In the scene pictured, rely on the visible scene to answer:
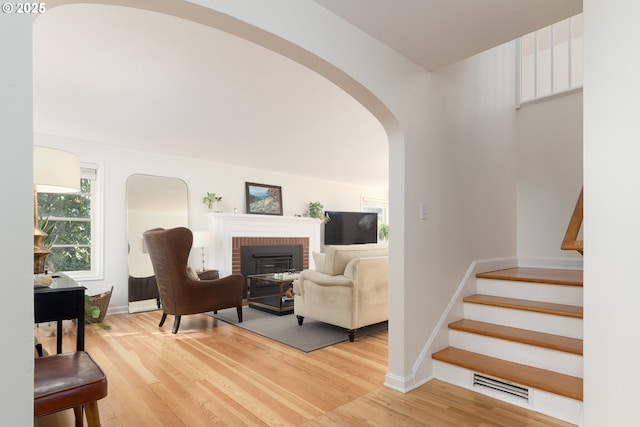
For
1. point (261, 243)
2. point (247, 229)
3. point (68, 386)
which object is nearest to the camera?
point (68, 386)

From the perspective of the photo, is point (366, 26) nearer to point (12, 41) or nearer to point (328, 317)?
point (12, 41)

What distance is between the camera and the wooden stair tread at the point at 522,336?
2.20 meters

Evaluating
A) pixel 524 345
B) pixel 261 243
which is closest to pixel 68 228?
pixel 261 243

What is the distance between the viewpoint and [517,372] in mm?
2229

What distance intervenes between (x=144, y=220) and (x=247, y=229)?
1.62 metres

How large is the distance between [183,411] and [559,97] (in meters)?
4.47

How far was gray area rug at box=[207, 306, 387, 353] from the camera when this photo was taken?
348cm

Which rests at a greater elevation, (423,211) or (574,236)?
(423,211)

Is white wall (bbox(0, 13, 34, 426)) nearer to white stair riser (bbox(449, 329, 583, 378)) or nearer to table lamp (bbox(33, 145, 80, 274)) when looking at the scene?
table lamp (bbox(33, 145, 80, 274))

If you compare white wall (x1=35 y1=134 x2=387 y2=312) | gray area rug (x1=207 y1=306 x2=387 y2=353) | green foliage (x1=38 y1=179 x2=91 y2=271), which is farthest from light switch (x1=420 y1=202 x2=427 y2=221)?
green foliage (x1=38 y1=179 x2=91 y2=271)

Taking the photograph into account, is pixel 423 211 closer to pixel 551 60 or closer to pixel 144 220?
pixel 551 60

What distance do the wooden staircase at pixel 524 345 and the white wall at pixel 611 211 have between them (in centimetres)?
49

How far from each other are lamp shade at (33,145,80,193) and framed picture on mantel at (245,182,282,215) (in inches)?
158

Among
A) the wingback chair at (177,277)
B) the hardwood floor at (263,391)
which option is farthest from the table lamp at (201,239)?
the hardwood floor at (263,391)
